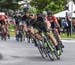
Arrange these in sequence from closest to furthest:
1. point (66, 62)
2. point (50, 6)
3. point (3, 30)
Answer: point (66, 62) < point (3, 30) < point (50, 6)

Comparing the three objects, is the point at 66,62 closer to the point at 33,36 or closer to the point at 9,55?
the point at 33,36

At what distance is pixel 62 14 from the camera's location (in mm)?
54062

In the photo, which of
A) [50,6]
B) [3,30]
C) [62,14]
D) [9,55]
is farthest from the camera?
[50,6]

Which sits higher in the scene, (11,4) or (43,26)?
(11,4)

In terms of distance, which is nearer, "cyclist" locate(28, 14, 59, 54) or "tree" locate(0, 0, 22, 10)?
"tree" locate(0, 0, 22, 10)

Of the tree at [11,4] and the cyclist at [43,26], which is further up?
the tree at [11,4]

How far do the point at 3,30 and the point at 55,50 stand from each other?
547 inches

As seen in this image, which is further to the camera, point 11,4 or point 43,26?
point 43,26

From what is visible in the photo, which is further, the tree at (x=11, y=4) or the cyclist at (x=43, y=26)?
the cyclist at (x=43, y=26)

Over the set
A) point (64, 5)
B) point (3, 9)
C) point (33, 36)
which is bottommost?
point (64, 5)

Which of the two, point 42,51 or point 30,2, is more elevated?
point 30,2

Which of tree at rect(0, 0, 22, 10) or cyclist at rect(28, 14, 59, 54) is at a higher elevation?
tree at rect(0, 0, 22, 10)

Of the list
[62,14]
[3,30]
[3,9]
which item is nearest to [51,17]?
[3,9]

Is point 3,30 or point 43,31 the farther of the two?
point 3,30
